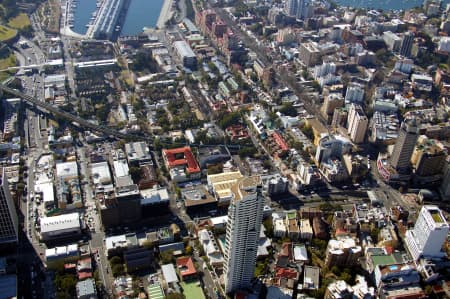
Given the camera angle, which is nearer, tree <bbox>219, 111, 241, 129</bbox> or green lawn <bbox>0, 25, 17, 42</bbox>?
tree <bbox>219, 111, 241, 129</bbox>

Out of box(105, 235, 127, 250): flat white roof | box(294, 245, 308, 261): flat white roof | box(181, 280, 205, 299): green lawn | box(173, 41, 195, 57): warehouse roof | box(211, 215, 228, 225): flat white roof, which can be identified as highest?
box(173, 41, 195, 57): warehouse roof

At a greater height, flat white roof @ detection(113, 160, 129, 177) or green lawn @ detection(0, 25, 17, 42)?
green lawn @ detection(0, 25, 17, 42)

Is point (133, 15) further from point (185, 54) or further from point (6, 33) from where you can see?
point (185, 54)

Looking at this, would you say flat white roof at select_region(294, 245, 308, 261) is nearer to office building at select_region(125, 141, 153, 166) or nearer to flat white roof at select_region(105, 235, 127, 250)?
flat white roof at select_region(105, 235, 127, 250)

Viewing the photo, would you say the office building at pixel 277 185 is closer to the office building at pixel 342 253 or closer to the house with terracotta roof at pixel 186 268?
the office building at pixel 342 253

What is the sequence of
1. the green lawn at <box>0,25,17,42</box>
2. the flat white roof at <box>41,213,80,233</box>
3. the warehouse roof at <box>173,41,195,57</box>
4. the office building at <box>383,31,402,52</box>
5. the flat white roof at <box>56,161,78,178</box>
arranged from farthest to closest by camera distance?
the office building at <box>383,31,402,52</box>
the green lawn at <box>0,25,17,42</box>
the warehouse roof at <box>173,41,195,57</box>
the flat white roof at <box>56,161,78,178</box>
the flat white roof at <box>41,213,80,233</box>

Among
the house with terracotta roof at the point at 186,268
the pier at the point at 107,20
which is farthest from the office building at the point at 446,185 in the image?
the pier at the point at 107,20

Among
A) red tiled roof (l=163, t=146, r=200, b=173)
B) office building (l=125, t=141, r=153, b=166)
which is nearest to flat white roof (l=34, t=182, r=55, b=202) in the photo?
office building (l=125, t=141, r=153, b=166)

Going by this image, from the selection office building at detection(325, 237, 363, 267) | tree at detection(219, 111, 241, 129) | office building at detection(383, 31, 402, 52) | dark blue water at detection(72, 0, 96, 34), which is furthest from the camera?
dark blue water at detection(72, 0, 96, 34)
